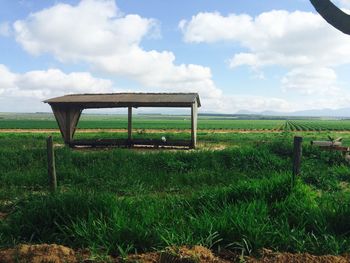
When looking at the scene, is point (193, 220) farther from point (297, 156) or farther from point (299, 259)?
point (297, 156)

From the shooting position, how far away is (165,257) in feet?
13.5

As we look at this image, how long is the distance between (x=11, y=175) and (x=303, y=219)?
26.9 ft

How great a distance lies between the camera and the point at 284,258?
13.4 feet

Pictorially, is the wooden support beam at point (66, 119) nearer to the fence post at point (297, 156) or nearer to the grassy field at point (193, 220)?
the grassy field at point (193, 220)

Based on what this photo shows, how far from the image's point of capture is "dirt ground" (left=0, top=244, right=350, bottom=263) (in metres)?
4.05

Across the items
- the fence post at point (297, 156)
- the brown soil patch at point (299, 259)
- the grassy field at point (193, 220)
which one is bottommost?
the brown soil patch at point (299, 259)

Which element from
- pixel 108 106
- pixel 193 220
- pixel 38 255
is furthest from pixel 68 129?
pixel 38 255

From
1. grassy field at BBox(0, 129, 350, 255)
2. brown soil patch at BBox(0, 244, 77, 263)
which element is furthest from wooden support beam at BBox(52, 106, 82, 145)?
brown soil patch at BBox(0, 244, 77, 263)

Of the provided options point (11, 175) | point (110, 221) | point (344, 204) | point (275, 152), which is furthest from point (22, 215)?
point (275, 152)

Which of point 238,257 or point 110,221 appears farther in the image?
point 110,221

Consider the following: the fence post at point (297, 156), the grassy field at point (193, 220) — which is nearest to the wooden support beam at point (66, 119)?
the grassy field at point (193, 220)

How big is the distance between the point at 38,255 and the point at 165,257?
1387 mm

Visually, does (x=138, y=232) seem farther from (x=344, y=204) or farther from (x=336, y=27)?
(x=336, y=27)

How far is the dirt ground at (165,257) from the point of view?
4.05 m
